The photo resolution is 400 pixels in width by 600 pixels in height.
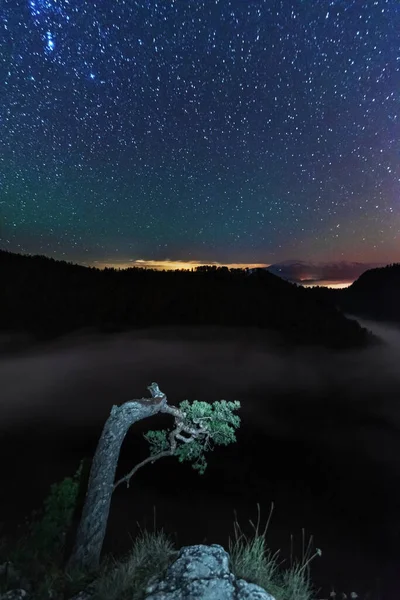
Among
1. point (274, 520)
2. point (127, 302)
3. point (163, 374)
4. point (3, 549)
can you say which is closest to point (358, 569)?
point (274, 520)

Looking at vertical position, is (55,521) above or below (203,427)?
below

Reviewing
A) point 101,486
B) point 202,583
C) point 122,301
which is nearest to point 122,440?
point 101,486

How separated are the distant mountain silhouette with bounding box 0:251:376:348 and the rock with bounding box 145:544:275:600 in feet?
589

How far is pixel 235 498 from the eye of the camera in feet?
252

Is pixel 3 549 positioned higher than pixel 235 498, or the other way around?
pixel 3 549

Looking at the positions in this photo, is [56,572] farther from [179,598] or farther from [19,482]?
[19,482]

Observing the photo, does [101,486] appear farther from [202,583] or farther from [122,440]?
[202,583]

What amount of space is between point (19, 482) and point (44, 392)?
114852mm

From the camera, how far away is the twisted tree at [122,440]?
22.1 ft

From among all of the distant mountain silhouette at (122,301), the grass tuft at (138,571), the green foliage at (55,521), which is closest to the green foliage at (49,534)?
the green foliage at (55,521)

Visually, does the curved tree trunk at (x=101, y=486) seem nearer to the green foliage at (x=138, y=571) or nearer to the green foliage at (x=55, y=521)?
the green foliage at (x=138, y=571)

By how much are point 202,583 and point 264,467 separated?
100 m

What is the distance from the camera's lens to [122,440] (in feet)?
22.3

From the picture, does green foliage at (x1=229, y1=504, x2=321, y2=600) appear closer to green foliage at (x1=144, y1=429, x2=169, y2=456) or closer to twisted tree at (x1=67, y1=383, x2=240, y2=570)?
twisted tree at (x1=67, y1=383, x2=240, y2=570)
